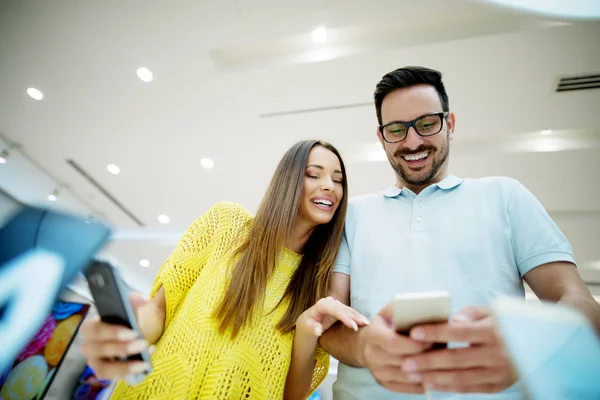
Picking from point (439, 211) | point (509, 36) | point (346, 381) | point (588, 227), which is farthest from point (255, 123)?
point (588, 227)

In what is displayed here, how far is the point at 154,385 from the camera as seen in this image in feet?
3.27

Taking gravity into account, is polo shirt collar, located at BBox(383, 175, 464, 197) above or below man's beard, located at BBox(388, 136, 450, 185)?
below

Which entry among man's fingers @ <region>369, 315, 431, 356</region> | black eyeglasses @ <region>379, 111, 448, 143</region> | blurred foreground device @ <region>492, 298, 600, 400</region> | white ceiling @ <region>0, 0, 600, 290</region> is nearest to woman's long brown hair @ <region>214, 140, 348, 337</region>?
black eyeglasses @ <region>379, 111, 448, 143</region>

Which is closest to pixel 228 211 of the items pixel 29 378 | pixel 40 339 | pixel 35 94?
pixel 29 378

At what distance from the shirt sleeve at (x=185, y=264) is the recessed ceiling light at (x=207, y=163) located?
2822 millimetres

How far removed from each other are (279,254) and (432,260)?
0.61m

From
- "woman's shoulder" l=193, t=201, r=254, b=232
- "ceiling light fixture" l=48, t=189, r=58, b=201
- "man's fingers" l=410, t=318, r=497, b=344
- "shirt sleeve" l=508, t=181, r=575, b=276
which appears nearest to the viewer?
"man's fingers" l=410, t=318, r=497, b=344

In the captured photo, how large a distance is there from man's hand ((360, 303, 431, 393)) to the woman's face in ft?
2.43

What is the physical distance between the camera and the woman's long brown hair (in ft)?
3.74

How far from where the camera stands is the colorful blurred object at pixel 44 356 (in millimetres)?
2633

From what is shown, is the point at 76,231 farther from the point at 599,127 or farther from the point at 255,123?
the point at 599,127

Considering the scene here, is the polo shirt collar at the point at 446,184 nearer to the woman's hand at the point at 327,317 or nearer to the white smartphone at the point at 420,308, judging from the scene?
the woman's hand at the point at 327,317

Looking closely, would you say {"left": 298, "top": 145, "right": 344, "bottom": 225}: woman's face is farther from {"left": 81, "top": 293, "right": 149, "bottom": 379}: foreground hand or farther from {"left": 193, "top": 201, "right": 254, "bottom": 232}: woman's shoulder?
{"left": 81, "top": 293, "right": 149, "bottom": 379}: foreground hand

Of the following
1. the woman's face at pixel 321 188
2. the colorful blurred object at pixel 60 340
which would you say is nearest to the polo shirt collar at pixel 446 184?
the woman's face at pixel 321 188
